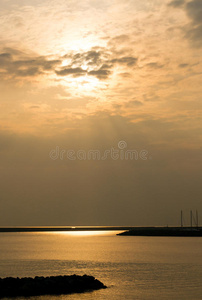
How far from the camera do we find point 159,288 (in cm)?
4372

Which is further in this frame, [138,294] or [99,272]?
[99,272]

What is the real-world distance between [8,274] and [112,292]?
1921 centimetres

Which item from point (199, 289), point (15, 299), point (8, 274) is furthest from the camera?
point (8, 274)

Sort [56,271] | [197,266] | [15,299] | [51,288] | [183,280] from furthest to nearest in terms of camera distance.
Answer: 1. [197,266]
2. [56,271]
3. [183,280]
4. [51,288]
5. [15,299]

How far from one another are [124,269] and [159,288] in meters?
18.5

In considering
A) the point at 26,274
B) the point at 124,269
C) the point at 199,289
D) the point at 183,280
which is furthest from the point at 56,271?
the point at 199,289

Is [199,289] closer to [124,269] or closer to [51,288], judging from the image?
[51,288]

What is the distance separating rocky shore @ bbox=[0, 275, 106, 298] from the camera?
125 feet

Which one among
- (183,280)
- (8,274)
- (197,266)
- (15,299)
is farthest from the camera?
(197,266)

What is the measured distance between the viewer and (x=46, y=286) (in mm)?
39156

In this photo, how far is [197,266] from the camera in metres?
64.6

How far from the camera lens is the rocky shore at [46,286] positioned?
125ft

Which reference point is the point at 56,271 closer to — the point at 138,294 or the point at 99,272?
the point at 99,272

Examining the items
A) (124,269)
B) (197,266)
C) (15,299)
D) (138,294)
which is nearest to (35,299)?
(15,299)
